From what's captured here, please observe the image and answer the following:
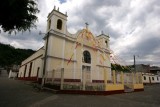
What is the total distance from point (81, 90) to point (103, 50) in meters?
15.3

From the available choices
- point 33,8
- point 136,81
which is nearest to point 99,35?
point 136,81

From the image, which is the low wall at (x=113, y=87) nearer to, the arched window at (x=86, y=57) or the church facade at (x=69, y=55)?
the church facade at (x=69, y=55)

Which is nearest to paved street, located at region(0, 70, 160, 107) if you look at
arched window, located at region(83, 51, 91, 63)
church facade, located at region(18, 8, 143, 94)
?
church facade, located at region(18, 8, 143, 94)

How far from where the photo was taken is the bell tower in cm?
1923

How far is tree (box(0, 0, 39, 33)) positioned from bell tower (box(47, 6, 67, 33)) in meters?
12.2

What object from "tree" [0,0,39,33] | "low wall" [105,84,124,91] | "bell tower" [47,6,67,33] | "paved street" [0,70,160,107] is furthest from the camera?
"bell tower" [47,6,67,33]

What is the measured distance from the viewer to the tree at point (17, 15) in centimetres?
556

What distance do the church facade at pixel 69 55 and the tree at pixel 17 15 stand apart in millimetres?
7235

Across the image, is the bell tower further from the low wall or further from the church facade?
the low wall

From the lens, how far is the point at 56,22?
19.5m

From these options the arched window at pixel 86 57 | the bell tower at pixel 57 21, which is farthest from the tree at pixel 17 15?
the arched window at pixel 86 57

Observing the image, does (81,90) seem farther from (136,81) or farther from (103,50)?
(103,50)

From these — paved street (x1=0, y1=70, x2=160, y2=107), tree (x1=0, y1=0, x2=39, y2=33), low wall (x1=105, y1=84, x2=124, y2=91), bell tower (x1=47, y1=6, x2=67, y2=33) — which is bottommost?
paved street (x1=0, y1=70, x2=160, y2=107)

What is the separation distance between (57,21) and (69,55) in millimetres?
5253
